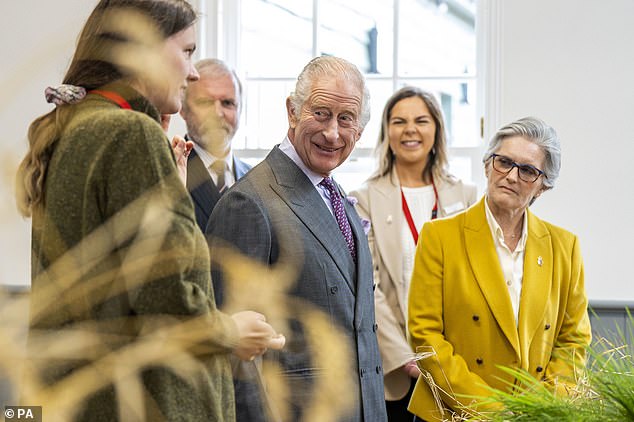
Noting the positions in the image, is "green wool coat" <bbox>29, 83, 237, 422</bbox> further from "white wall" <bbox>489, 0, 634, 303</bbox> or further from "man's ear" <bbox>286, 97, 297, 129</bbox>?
"white wall" <bbox>489, 0, 634, 303</bbox>

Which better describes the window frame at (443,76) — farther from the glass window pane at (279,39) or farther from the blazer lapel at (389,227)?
the blazer lapel at (389,227)

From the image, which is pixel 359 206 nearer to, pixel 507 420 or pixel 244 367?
pixel 244 367

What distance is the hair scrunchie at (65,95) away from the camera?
3.34 feet

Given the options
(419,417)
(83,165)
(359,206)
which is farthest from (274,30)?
(83,165)

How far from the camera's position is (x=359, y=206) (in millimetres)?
3098

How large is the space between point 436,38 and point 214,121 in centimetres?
187

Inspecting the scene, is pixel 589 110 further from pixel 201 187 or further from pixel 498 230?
pixel 201 187

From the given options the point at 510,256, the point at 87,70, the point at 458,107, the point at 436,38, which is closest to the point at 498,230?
the point at 510,256

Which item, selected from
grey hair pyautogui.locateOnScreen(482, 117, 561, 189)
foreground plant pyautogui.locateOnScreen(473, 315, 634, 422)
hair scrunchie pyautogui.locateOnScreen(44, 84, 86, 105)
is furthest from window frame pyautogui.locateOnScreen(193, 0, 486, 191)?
foreground plant pyautogui.locateOnScreen(473, 315, 634, 422)

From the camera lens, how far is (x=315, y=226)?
5.85 feet

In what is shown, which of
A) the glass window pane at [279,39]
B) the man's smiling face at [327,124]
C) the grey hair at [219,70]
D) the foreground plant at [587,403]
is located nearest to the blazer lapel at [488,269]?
the man's smiling face at [327,124]

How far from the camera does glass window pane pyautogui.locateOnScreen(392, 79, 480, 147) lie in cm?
416

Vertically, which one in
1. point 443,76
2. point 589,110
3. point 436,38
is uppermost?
point 436,38

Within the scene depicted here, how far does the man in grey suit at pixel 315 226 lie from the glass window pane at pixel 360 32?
2324 millimetres
